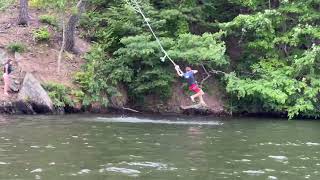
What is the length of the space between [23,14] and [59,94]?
22.1 feet

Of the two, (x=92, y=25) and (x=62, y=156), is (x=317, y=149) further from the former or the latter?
(x=92, y=25)

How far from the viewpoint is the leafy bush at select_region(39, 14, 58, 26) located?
29634 millimetres

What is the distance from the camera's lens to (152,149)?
15.3m

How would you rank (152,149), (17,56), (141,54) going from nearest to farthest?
1. (152,149)
2. (141,54)
3. (17,56)

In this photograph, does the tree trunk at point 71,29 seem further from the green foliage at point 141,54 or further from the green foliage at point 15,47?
the green foliage at point 15,47

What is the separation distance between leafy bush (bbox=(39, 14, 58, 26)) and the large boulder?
6218 mm

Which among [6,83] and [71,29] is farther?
[71,29]

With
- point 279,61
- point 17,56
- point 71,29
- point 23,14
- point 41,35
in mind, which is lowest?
point 279,61

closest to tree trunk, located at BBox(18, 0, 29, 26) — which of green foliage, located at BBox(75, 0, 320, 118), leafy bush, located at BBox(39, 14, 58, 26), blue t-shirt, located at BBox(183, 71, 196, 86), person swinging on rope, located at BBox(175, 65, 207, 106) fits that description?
leafy bush, located at BBox(39, 14, 58, 26)

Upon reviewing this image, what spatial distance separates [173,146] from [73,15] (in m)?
13.3

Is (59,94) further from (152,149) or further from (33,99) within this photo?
(152,149)

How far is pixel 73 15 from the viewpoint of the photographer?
2744 cm

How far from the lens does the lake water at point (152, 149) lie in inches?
480

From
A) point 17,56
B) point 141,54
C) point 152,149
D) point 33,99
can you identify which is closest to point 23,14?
point 17,56
